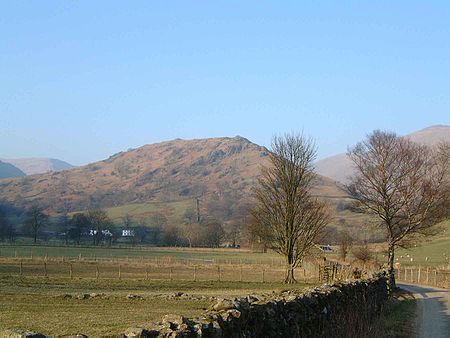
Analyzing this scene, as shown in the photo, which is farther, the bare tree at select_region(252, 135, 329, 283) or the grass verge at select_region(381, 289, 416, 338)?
the bare tree at select_region(252, 135, 329, 283)

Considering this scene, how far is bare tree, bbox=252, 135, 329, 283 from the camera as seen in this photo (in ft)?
198

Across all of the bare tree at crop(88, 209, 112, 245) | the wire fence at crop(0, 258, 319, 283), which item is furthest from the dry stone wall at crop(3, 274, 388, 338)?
the bare tree at crop(88, 209, 112, 245)

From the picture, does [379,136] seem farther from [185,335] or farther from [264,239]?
[185,335]

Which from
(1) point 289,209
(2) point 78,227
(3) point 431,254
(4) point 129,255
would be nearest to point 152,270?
(1) point 289,209

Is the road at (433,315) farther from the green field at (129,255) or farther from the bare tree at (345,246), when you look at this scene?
the green field at (129,255)

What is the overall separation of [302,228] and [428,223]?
11816 millimetres

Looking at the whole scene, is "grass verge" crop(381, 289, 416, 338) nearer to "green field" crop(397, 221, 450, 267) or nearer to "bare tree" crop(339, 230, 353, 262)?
"green field" crop(397, 221, 450, 267)

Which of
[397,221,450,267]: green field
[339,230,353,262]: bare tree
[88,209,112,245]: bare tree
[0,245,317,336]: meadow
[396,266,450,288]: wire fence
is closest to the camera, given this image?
[0,245,317,336]: meadow

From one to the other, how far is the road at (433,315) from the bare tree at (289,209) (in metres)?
20.0

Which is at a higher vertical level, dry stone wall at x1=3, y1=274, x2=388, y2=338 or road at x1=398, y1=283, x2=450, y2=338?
dry stone wall at x1=3, y1=274, x2=388, y2=338

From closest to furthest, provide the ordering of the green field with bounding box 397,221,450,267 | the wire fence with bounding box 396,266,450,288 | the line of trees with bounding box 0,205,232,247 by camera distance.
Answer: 1. the wire fence with bounding box 396,266,450,288
2. the green field with bounding box 397,221,450,267
3. the line of trees with bounding box 0,205,232,247

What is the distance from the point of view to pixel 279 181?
61000 mm

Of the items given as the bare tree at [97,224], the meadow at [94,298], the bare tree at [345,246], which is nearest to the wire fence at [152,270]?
the meadow at [94,298]

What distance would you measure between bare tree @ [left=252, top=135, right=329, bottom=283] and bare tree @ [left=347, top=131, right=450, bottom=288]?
5538mm
